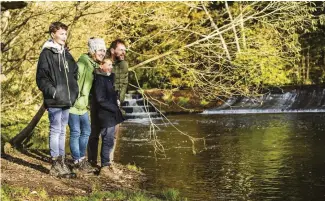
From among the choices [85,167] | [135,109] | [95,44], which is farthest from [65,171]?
Answer: [135,109]

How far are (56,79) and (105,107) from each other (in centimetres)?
94

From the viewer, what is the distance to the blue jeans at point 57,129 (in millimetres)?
6566

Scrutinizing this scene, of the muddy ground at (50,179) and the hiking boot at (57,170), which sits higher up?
the hiking boot at (57,170)

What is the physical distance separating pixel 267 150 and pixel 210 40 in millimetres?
3078

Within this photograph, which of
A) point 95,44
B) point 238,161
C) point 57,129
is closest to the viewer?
point 57,129

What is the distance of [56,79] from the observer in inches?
253

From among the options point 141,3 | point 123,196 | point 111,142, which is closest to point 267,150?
point 141,3

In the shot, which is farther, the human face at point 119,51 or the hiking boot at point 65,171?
the human face at point 119,51

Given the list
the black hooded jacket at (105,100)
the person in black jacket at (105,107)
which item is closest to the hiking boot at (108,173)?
the person in black jacket at (105,107)

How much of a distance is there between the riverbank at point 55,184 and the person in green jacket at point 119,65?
113cm

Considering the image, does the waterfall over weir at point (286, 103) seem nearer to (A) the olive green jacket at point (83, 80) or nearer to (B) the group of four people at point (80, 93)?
(B) the group of four people at point (80, 93)

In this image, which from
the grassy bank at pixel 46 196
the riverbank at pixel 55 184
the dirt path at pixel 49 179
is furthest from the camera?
the dirt path at pixel 49 179

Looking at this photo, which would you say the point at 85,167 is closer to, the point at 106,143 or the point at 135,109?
the point at 106,143

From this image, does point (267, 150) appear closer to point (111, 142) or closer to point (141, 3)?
point (141, 3)
